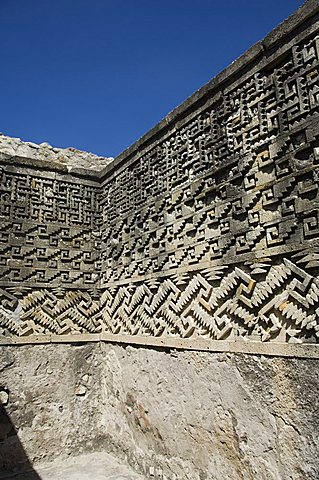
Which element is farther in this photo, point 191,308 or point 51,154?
point 51,154

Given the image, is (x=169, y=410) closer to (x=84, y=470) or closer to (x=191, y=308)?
(x=191, y=308)

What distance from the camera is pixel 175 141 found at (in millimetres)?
3916

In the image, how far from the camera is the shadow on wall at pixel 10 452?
4.11 metres

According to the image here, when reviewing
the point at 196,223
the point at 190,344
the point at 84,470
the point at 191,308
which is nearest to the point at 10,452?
the point at 84,470

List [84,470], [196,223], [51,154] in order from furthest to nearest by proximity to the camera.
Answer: [51,154]
[84,470]
[196,223]

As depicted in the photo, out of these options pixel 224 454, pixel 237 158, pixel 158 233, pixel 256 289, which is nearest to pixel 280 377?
pixel 256 289

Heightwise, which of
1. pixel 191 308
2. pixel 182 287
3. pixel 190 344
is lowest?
pixel 190 344

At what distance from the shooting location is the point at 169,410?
3.52 m

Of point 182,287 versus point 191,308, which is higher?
point 182,287

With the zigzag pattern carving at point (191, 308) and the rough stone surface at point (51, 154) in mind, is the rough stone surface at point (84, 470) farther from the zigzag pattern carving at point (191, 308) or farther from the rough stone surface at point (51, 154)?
the rough stone surface at point (51, 154)

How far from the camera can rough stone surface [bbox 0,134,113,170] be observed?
5.33 m

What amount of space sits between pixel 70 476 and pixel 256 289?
285 cm

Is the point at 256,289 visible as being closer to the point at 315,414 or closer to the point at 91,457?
the point at 315,414

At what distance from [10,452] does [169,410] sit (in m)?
1.91
